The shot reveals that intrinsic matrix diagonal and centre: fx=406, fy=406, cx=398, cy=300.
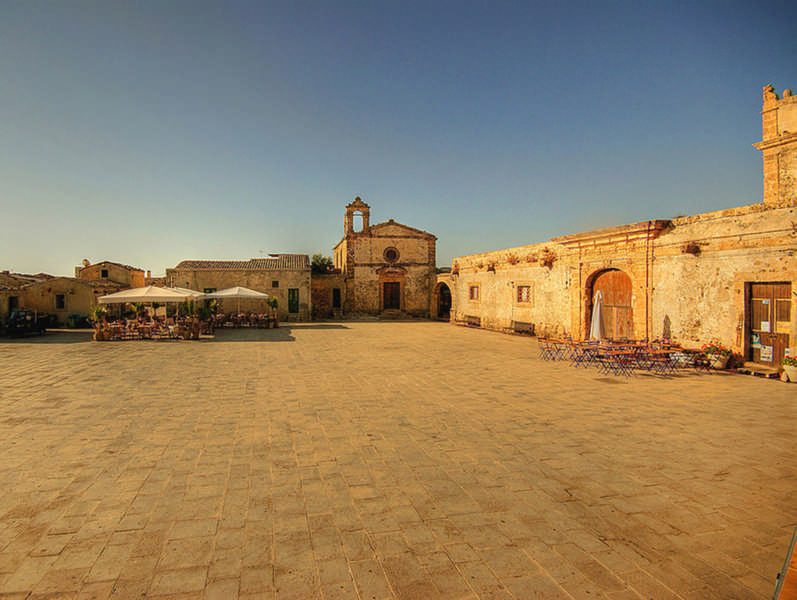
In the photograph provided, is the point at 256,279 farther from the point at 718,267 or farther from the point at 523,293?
the point at 718,267

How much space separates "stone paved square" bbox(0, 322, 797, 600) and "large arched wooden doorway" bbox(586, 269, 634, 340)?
14.8 feet

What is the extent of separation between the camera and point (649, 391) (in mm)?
7719

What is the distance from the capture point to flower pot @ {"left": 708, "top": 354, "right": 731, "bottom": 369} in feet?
30.9

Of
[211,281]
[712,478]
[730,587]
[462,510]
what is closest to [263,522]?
[462,510]

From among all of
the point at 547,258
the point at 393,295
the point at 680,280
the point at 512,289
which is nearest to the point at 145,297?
the point at 512,289

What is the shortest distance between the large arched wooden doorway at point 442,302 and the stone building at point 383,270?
2.47 feet

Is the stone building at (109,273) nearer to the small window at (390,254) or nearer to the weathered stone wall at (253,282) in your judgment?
the weathered stone wall at (253,282)

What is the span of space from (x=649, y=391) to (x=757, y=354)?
A: 3.76m

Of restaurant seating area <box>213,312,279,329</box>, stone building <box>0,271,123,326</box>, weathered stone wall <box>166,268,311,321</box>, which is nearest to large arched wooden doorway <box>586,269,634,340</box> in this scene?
restaurant seating area <box>213,312,279,329</box>

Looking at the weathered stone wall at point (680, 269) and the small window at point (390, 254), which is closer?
the weathered stone wall at point (680, 269)

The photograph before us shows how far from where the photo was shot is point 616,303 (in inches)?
501

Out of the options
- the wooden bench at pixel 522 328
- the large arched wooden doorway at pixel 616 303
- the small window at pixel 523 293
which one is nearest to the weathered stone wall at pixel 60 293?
the wooden bench at pixel 522 328

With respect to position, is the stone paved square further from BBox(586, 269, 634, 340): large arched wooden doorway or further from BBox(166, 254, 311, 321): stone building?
BBox(166, 254, 311, 321): stone building

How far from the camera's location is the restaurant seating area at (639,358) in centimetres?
974
